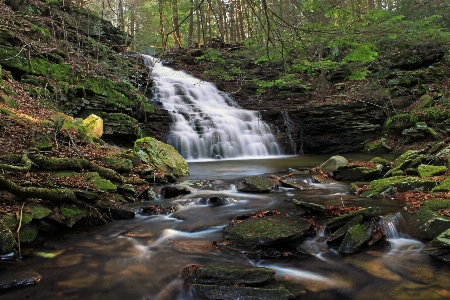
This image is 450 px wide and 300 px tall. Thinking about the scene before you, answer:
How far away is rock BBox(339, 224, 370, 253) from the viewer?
13.4 feet

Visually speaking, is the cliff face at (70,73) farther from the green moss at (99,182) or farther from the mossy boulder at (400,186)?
the mossy boulder at (400,186)

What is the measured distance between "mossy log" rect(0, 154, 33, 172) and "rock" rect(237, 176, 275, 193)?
4633 millimetres

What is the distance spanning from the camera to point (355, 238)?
418 cm

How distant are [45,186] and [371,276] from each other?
5082mm

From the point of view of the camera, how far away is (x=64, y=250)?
4.30 meters

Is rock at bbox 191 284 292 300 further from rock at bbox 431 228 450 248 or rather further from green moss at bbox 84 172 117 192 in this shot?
green moss at bbox 84 172 117 192

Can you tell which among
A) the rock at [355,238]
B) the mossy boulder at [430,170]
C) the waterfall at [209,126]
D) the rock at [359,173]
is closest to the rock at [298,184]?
the rock at [359,173]

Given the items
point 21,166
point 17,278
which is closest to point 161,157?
point 21,166

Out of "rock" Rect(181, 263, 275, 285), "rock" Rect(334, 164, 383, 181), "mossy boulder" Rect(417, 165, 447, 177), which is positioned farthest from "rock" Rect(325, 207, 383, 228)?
"rock" Rect(334, 164, 383, 181)

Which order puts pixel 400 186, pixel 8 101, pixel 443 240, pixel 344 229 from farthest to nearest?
pixel 8 101 → pixel 400 186 → pixel 344 229 → pixel 443 240

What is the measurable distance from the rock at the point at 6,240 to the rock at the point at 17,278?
558mm

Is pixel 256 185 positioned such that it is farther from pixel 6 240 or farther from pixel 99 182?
pixel 6 240

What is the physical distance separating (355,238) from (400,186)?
10.2ft

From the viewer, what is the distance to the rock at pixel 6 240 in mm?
3986
